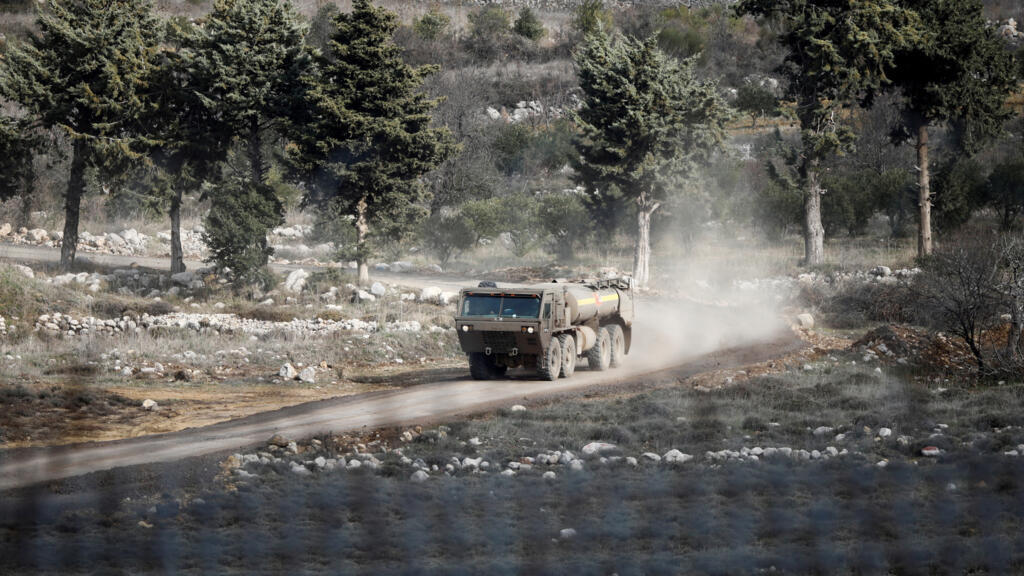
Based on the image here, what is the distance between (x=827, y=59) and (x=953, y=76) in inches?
230

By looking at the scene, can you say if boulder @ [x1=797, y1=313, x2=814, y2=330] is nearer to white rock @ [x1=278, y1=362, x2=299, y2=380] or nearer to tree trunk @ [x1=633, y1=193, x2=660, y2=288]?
tree trunk @ [x1=633, y1=193, x2=660, y2=288]

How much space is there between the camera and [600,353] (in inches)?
998

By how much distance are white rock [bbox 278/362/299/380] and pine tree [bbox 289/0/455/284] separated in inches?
569

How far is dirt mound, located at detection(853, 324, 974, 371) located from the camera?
23422 millimetres

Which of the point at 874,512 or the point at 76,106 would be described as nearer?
the point at 874,512

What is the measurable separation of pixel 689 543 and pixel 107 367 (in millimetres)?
18359

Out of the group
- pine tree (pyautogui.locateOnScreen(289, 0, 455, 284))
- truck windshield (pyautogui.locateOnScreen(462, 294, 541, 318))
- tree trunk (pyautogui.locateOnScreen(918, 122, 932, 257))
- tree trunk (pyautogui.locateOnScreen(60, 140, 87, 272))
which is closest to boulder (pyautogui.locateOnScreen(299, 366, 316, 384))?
truck windshield (pyautogui.locateOnScreen(462, 294, 541, 318))

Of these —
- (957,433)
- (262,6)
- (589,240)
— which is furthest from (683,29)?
(957,433)

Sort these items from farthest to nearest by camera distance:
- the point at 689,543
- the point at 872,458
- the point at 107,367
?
the point at 107,367 → the point at 872,458 → the point at 689,543

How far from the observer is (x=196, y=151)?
4181cm

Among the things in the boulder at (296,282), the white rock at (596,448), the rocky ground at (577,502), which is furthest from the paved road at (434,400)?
the boulder at (296,282)

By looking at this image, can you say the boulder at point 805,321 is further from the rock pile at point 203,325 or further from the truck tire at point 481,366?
the truck tire at point 481,366

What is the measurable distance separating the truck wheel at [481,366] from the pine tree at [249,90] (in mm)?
17945

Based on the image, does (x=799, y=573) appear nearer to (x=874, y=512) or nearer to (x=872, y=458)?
(x=874, y=512)
